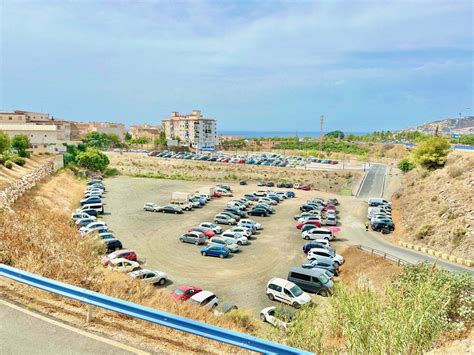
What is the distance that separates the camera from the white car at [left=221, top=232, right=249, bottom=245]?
1088 inches

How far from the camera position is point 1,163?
41562 mm

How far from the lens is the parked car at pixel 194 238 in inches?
1069

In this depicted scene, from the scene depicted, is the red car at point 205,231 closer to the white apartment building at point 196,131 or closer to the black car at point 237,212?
the black car at point 237,212

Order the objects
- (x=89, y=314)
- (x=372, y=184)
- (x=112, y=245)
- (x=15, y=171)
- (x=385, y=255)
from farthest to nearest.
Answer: (x=372, y=184) < (x=15, y=171) < (x=112, y=245) < (x=385, y=255) < (x=89, y=314)

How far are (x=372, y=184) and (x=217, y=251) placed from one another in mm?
42668

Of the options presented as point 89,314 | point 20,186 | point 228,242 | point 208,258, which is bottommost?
point 208,258

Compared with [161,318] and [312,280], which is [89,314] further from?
[312,280]

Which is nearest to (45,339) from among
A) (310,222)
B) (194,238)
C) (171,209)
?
(194,238)

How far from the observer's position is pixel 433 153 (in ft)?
155

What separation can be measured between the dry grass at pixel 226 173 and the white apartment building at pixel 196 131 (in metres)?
47.1

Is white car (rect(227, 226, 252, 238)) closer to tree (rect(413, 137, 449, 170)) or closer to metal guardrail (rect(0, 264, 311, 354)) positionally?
metal guardrail (rect(0, 264, 311, 354))

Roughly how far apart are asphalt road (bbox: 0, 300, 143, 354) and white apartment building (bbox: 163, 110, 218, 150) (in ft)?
394

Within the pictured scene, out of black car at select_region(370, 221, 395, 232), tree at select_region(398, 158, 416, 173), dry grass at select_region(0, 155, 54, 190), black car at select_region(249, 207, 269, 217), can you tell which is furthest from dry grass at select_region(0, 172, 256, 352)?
tree at select_region(398, 158, 416, 173)

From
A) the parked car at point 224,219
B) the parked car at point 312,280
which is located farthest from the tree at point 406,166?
the parked car at point 312,280
